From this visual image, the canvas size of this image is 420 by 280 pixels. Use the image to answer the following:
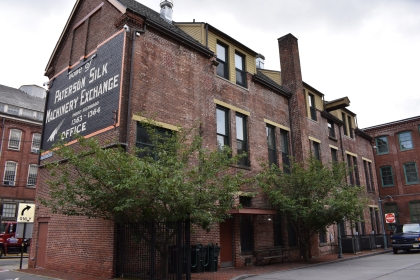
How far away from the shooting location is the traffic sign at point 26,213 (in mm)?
14083

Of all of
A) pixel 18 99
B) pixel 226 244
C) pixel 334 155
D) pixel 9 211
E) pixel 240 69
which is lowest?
A: pixel 226 244

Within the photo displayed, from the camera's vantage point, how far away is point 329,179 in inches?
608

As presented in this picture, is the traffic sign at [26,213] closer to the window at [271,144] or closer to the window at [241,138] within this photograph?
A: the window at [241,138]

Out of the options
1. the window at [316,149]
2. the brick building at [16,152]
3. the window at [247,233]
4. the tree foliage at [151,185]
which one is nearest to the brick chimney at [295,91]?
the window at [316,149]

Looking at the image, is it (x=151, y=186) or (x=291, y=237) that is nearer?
(x=151, y=186)

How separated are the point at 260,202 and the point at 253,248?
2.19 meters

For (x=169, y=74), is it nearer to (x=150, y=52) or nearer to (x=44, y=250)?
(x=150, y=52)

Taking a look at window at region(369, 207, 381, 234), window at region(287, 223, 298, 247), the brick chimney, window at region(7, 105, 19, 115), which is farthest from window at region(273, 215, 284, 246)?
window at region(7, 105, 19, 115)

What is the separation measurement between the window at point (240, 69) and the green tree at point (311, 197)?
4.85 m

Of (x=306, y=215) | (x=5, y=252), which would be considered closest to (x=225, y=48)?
(x=306, y=215)

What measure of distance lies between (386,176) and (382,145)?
3.27 m

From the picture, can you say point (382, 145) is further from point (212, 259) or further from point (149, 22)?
point (149, 22)

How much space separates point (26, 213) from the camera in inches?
561

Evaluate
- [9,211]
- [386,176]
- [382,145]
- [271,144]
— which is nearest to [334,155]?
[271,144]
